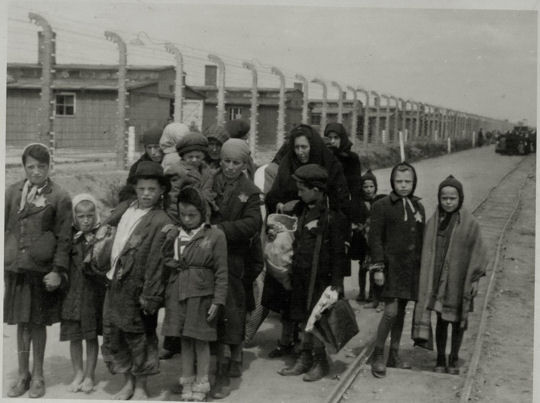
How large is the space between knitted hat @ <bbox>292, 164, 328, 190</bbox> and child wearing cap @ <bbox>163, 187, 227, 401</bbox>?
2.65ft

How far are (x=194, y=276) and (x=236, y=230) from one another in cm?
45

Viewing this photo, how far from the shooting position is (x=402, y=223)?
195 inches

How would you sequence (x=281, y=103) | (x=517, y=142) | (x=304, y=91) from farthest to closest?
(x=517, y=142)
(x=304, y=91)
(x=281, y=103)

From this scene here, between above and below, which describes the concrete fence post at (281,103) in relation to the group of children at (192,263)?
above

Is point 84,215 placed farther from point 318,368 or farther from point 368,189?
point 368,189

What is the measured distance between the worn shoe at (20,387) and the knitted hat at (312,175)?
221 centimetres

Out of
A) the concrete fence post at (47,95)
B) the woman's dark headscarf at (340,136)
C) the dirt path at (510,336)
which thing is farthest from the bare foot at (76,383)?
the concrete fence post at (47,95)

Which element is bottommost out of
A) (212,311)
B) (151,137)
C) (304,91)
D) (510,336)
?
(510,336)

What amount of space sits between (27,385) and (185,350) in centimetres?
108

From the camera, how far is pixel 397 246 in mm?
4965

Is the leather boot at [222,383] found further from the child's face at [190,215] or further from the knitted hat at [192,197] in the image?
the knitted hat at [192,197]

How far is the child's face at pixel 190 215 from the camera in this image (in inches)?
168

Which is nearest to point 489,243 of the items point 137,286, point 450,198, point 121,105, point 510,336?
point 510,336

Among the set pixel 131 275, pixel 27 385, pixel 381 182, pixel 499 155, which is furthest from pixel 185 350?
pixel 499 155
